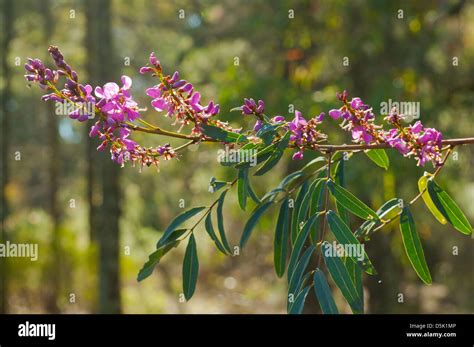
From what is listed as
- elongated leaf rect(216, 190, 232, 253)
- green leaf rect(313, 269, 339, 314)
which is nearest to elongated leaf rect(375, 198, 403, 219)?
green leaf rect(313, 269, 339, 314)

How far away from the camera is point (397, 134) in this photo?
55.6 inches

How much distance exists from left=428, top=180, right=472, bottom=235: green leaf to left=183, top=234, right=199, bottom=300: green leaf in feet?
1.79

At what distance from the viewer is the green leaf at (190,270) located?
4.76 feet

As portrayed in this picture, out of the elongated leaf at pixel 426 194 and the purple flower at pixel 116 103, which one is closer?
the purple flower at pixel 116 103

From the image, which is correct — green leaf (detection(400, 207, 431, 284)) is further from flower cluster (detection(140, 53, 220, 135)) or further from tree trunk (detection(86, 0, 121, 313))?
tree trunk (detection(86, 0, 121, 313))

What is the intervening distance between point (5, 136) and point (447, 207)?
8411mm

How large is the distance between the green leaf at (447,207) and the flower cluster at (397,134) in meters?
0.13

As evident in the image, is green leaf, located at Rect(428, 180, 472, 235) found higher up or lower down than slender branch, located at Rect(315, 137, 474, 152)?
lower down

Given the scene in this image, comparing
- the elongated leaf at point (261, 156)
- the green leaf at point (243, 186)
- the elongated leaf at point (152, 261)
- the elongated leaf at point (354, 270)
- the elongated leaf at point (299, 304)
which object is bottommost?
the elongated leaf at point (299, 304)

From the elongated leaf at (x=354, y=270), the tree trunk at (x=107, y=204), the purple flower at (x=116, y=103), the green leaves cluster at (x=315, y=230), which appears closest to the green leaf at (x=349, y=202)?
the green leaves cluster at (x=315, y=230)

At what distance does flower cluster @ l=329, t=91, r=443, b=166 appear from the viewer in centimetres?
137

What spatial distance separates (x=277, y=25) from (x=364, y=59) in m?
1.00

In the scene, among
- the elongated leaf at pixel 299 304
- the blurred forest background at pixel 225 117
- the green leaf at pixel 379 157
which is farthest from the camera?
the blurred forest background at pixel 225 117

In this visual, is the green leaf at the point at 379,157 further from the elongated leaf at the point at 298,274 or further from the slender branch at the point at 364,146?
the elongated leaf at the point at 298,274
